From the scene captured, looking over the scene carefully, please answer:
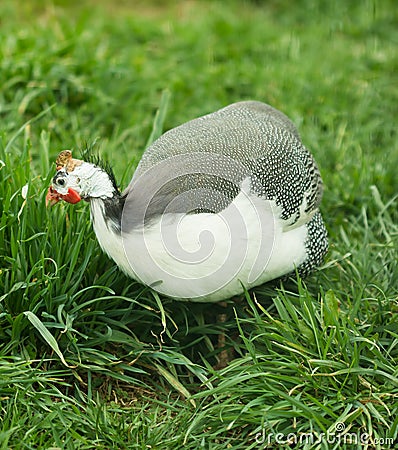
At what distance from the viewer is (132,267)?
240 cm

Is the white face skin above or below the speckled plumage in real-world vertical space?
above

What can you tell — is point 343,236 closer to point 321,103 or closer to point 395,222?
point 395,222

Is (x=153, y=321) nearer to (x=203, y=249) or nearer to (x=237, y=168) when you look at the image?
(x=203, y=249)

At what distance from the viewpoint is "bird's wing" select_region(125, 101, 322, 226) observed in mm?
2404

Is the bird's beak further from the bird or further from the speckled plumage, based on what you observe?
the speckled plumage

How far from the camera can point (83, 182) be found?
7.86 ft

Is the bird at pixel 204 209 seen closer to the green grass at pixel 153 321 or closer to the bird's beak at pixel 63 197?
the bird's beak at pixel 63 197

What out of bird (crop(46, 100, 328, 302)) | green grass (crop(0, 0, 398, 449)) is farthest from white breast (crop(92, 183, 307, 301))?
green grass (crop(0, 0, 398, 449))

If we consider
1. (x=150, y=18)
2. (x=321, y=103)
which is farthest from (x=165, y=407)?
(x=150, y=18)

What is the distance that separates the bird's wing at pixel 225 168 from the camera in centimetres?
240

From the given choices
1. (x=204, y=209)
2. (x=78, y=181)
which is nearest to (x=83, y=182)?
(x=78, y=181)

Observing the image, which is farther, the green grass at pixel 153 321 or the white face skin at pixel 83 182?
the white face skin at pixel 83 182

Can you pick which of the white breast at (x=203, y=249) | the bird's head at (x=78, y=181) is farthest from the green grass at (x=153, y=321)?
the bird's head at (x=78, y=181)

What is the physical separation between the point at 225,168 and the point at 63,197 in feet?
1.71
